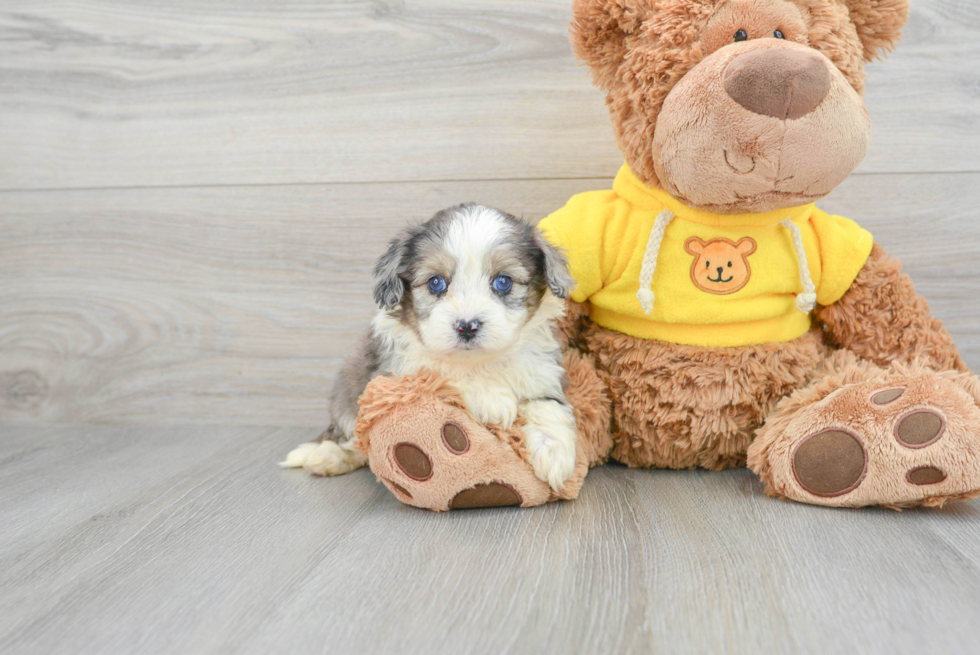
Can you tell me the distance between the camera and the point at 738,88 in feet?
3.91

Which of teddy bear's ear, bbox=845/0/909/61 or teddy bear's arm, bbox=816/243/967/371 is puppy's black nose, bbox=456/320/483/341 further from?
teddy bear's ear, bbox=845/0/909/61

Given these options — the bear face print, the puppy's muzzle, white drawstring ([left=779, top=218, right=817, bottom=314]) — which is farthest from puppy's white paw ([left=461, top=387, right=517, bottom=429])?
white drawstring ([left=779, top=218, right=817, bottom=314])

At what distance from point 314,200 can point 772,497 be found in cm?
130

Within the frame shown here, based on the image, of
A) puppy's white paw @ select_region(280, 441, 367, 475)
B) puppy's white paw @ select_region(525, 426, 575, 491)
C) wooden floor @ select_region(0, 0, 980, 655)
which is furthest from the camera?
puppy's white paw @ select_region(280, 441, 367, 475)

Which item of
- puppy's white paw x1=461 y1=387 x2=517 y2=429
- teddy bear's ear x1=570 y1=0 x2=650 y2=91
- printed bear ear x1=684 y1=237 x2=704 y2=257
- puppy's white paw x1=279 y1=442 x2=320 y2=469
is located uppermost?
teddy bear's ear x1=570 y1=0 x2=650 y2=91

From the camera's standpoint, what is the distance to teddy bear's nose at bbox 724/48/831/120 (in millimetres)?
1173

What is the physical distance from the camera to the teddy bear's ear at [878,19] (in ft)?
4.48

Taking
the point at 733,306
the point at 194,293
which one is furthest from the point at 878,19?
the point at 194,293

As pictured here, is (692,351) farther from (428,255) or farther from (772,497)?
(428,255)

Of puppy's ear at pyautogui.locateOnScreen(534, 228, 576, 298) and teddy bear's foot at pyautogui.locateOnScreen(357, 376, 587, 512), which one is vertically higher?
puppy's ear at pyautogui.locateOnScreen(534, 228, 576, 298)

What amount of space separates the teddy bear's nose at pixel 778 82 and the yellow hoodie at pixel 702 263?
0.83ft

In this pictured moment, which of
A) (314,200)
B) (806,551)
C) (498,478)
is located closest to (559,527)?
(498,478)

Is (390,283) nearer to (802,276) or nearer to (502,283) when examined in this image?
(502,283)

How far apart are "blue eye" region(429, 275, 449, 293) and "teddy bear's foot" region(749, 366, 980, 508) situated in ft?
2.17
